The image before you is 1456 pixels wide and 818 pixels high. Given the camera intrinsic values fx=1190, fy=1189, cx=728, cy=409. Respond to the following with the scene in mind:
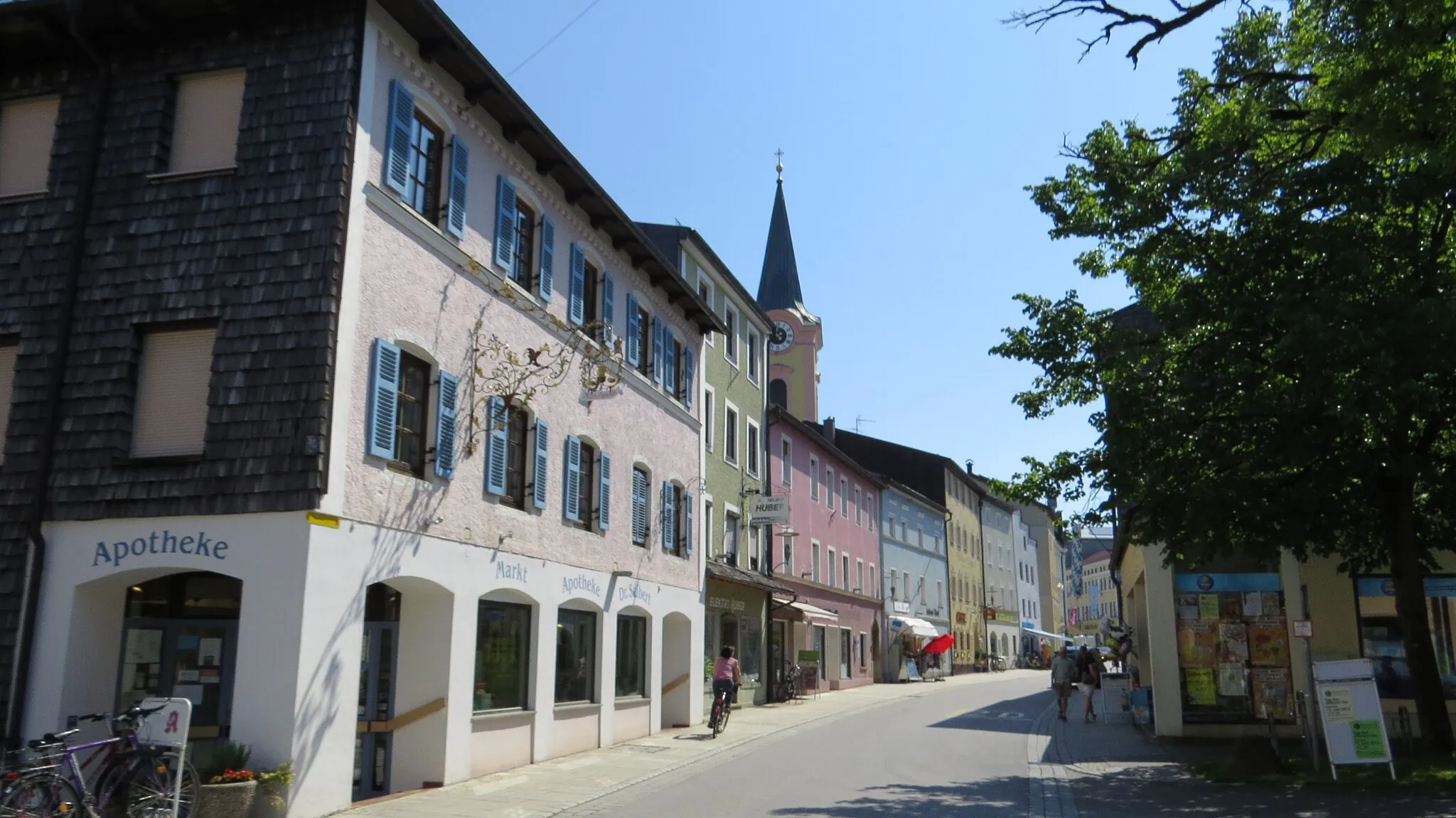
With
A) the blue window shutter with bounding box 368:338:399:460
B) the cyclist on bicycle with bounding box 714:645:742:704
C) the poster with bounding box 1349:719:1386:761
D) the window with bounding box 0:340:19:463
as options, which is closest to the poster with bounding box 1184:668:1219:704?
the poster with bounding box 1349:719:1386:761

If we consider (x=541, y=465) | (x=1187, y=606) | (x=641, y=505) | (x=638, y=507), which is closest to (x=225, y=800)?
(x=541, y=465)

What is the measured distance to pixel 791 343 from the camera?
54.7m

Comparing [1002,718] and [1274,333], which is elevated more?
[1274,333]

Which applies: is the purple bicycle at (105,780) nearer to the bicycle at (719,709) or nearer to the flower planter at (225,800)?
the flower planter at (225,800)

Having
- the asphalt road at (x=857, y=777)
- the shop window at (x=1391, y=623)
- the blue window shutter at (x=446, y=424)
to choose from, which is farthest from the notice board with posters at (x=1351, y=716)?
the blue window shutter at (x=446, y=424)

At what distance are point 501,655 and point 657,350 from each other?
8303 mm

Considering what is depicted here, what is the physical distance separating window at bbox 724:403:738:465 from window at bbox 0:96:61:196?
698 inches

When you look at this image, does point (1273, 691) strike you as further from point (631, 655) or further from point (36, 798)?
point (36, 798)

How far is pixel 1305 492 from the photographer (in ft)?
49.6

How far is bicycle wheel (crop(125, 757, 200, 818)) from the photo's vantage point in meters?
9.95

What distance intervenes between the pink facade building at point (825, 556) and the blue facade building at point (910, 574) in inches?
48.2

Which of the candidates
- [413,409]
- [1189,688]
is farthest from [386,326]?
[1189,688]

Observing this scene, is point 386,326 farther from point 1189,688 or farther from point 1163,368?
point 1189,688

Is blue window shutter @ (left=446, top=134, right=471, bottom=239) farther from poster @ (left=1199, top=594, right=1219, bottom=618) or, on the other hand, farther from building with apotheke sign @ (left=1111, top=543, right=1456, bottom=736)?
poster @ (left=1199, top=594, right=1219, bottom=618)
